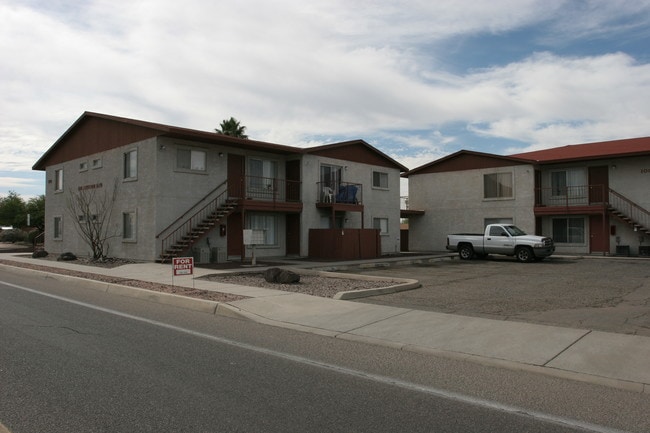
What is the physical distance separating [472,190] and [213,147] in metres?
18.5

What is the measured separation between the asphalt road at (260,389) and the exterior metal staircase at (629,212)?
25.7 meters

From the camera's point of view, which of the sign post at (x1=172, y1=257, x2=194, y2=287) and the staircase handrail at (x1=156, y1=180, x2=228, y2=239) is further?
the staircase handrail at (x1=156, y1=180, x2=228, y2=239)

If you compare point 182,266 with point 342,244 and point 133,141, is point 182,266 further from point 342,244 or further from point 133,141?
point 342,244

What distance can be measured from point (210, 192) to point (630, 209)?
23.1 m

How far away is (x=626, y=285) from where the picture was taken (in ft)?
48.3

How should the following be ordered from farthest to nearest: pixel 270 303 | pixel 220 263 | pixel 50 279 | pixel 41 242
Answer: pixel 41 242
pixel 220 263
pixel 50 279
pixel 270 303

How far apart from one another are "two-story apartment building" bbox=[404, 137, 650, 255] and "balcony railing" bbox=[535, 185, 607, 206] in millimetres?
55

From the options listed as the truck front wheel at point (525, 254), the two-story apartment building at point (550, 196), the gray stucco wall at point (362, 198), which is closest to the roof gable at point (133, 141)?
the gray stucco wall at point (362, 198)

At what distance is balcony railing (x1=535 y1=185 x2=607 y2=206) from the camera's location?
29.8m

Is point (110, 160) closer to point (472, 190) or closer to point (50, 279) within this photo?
point (50, 279)

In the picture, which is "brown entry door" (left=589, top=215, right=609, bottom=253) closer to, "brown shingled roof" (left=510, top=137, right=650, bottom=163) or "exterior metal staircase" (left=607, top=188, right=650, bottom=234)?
"exterior metal staircase" (left=607, top=188, right=650, bottom=234)

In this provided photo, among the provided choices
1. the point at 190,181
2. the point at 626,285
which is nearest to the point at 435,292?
the point at 626,285

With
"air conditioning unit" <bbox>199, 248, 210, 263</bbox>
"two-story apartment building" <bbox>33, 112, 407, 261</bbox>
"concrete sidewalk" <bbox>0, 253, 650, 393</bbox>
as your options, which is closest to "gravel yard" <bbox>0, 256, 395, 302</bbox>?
"concrete sidewalk" <bbox>0, 253, 650, 393</bbox>

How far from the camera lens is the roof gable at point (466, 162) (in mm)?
32469
